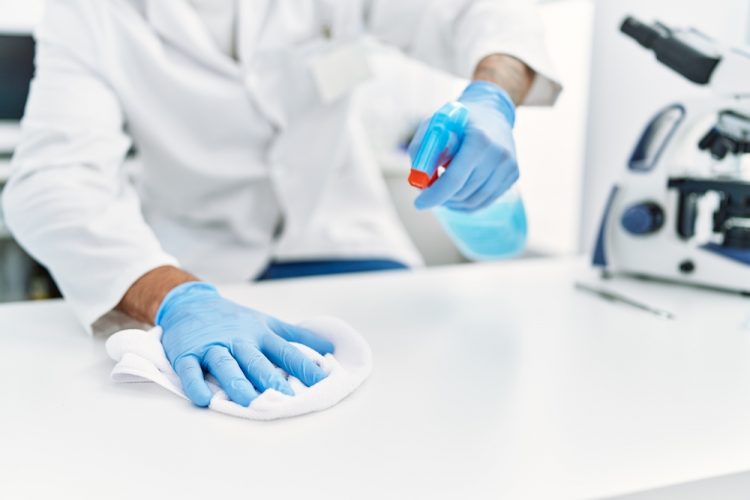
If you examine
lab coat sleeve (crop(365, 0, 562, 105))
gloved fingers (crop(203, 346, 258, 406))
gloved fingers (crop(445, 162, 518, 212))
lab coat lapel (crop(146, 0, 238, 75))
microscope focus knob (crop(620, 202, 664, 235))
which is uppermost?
lab coat sleeve (crop(365, 0, 562, 105))

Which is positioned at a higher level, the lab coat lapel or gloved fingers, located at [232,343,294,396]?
the lab coat lapel

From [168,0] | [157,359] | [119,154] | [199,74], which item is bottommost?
[157,359]

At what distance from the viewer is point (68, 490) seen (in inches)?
21.2

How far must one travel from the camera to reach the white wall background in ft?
4.63

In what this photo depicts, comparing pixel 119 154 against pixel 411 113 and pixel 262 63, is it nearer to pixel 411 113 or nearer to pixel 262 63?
pixel 262 63

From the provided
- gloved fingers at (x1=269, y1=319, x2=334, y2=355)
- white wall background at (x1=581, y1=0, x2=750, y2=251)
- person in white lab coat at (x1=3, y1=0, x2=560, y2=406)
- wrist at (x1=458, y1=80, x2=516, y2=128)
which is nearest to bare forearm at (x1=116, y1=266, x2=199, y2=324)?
person in white lab coat at (x1=3, y1=0, x2=560, y2=406)

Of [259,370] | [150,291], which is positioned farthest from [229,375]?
[150,291]

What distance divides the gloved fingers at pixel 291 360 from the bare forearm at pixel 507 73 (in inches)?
22.1

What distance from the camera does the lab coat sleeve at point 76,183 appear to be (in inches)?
37.3

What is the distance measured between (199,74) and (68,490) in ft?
2.99

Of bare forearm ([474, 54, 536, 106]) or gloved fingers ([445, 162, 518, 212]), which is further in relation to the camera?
bare forearm ([474, 54, 536, 106])

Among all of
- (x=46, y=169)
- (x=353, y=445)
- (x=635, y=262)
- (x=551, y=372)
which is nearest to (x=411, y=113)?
(x=635, y=262)

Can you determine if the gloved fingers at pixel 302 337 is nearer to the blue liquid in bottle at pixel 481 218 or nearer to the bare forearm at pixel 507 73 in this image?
the blue liquid in bottle at pixel 481 218

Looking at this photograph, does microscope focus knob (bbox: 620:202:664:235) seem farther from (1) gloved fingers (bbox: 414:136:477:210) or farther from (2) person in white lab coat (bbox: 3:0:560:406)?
(1) gloved fingers (bbox: 414:136:477:210)
